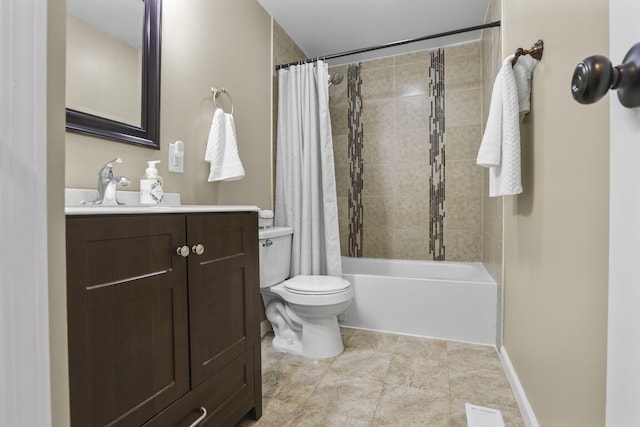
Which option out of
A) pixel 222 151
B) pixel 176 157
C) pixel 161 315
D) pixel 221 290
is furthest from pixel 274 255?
pixel 161 315

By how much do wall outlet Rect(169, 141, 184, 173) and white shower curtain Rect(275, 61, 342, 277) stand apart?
88 centimetres

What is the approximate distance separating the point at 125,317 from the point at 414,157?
8.39 feet

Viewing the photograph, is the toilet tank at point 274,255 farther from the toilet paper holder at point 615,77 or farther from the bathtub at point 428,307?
the toilet paper holder at point 615,77

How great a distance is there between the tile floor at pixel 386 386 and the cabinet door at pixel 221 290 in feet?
1.37

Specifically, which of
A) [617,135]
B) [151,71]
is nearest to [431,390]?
[617,135]

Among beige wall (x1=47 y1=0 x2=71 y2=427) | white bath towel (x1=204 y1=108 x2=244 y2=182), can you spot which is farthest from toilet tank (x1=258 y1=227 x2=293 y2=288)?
beige wall (x1=47 y1=0 x2=71 y2=427)

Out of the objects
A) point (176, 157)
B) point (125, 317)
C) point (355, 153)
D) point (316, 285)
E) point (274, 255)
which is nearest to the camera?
point (125, 317)

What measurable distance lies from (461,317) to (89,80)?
227cm

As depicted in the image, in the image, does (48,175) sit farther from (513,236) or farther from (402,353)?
(402,353)

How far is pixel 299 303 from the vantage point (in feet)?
6.03

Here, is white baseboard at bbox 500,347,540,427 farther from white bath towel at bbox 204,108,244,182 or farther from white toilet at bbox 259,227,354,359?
white bath towel at bbox 204,108,244,182

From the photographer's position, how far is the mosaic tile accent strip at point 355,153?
3.06 metres

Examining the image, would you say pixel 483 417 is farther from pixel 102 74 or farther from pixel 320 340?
pixel 102 74

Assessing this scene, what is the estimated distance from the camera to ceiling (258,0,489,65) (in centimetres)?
222
